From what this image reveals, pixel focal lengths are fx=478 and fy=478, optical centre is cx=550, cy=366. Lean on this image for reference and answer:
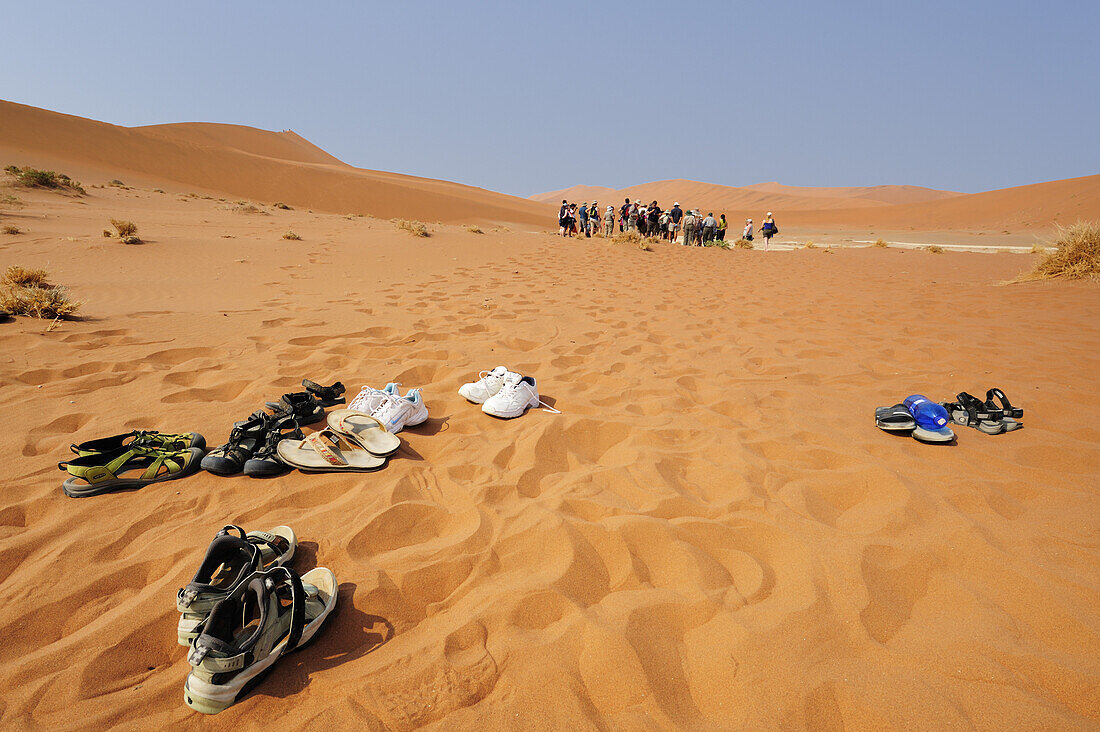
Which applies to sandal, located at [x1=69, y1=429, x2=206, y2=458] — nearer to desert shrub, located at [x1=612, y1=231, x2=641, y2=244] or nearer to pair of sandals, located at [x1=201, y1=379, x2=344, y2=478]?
pair of sandals, located at [x1=201, y1=379, x2=344, y2=478]

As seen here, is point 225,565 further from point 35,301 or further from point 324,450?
point 35,301

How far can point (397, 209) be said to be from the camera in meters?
33.1

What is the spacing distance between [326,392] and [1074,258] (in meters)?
11.8

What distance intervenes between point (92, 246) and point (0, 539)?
30.6 ft

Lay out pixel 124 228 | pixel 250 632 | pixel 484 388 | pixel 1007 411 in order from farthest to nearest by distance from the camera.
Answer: pixel 124 228 → pixel 484 388 → pixel 1007 411 → pixel 250 632

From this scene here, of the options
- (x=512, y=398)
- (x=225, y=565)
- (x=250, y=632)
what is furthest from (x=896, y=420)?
(x=225, y=565)

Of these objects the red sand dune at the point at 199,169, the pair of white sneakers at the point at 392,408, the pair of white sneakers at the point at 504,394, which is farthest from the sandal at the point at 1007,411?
the red sand dune at the point at 199,169

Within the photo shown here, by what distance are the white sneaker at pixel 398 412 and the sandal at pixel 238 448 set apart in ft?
1.90

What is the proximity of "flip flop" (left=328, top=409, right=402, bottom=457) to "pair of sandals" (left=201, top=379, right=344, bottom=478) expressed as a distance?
0.24m

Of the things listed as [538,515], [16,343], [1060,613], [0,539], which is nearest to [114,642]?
[0,539]

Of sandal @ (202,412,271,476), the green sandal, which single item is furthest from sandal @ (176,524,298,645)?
the green sandal

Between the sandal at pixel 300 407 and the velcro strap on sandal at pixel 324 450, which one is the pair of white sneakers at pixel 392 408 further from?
the velcro strap on sandal at pixel 324 450

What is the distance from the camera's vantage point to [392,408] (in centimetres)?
281

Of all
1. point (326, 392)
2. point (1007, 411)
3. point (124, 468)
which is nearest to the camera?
point (124, 468)
